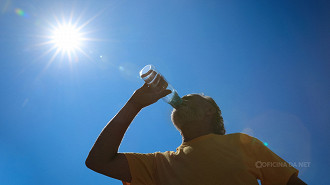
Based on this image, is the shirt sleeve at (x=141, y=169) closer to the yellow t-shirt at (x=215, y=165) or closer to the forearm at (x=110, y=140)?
the yellow t-shirt at (x=215, y=165)

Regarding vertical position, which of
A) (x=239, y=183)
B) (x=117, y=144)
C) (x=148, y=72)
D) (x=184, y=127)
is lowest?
(x=239, y=183)

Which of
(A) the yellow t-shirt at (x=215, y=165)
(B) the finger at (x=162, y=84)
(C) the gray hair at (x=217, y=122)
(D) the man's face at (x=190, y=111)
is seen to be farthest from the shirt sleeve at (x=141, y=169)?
(C) the gray hair at (x=217, y=122)

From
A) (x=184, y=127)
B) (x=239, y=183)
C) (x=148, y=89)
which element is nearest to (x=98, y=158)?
(x=148, y=89)

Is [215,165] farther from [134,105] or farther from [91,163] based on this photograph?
[91,163]

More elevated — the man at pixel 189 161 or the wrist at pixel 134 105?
the wrist at pixel 134 105

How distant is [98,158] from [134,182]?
1.19 feet

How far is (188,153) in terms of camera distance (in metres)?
1.98

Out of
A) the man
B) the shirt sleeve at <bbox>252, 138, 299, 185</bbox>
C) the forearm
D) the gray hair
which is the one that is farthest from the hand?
the shirt sleeve at <bbox>252, 138, 299, 185</bbox>

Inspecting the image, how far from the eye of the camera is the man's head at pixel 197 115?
236 centimetres

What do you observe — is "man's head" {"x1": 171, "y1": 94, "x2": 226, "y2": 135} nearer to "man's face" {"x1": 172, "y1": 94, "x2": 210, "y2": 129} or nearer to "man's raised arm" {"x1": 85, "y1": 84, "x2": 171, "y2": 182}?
"man's face" {"x1": 172, "y1": 94, "x2": 210, "y2": 129}

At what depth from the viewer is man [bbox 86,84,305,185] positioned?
5.86 feet

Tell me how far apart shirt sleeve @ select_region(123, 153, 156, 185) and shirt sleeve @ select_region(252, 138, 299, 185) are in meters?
0.89

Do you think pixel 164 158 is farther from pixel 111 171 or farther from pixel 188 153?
pixel 111 171

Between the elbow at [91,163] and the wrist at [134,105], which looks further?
the wrist at [134,105]
